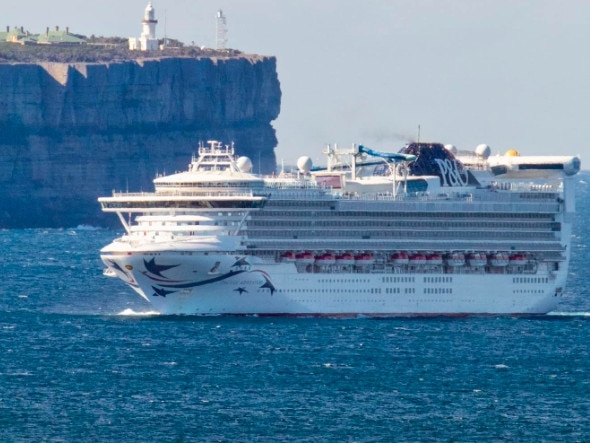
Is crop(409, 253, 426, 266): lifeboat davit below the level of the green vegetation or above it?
below

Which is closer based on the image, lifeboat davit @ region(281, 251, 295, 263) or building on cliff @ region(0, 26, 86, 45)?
lifeboat davit @ region(281, 251, 295, 263)

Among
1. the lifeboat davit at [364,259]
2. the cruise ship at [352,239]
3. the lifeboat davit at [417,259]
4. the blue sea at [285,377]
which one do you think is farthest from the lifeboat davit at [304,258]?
the lifeboat davit at [417,259]

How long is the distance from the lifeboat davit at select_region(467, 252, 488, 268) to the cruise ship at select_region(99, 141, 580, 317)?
0.04 meters

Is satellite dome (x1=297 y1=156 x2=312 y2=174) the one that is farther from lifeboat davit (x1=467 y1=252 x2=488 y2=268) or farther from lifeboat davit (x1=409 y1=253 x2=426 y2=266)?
lifeboat davit (x1=467 y1=252 x2=488 y2=268)

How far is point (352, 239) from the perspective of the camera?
81062 mm

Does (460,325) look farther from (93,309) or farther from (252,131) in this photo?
(252,131)

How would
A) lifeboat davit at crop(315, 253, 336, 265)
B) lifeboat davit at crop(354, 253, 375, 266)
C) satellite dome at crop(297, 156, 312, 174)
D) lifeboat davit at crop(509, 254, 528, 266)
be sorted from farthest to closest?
satellite dome at crop(297, 156, 312, 174) < lifeboat davit at crop(509, 254, 528, 266) < lifeboat davit at crop(354, 253, 375, 266) < lifeboat davit at crop(315, 253, 336, 265)

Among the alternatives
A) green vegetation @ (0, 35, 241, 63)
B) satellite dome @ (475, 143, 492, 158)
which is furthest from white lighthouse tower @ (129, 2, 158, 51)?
satellite dome @ (475, 143, 492, 158)

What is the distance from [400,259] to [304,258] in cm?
393

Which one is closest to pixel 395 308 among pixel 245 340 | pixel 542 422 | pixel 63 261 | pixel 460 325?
pixel 460 325

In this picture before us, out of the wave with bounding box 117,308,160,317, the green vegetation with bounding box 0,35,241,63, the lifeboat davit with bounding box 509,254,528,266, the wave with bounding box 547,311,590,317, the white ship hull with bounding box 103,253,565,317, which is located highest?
the green vegetation with bounding box 0,35,241,63

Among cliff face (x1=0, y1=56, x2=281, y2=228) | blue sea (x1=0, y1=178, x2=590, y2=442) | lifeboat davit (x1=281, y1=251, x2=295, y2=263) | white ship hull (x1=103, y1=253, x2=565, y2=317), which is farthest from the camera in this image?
cliff face (x1=0, y1=56, x2=281, y2=228)

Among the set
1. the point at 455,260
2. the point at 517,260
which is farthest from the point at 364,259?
the point at 517,260

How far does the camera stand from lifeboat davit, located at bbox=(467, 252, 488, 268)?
82062 millimetres
